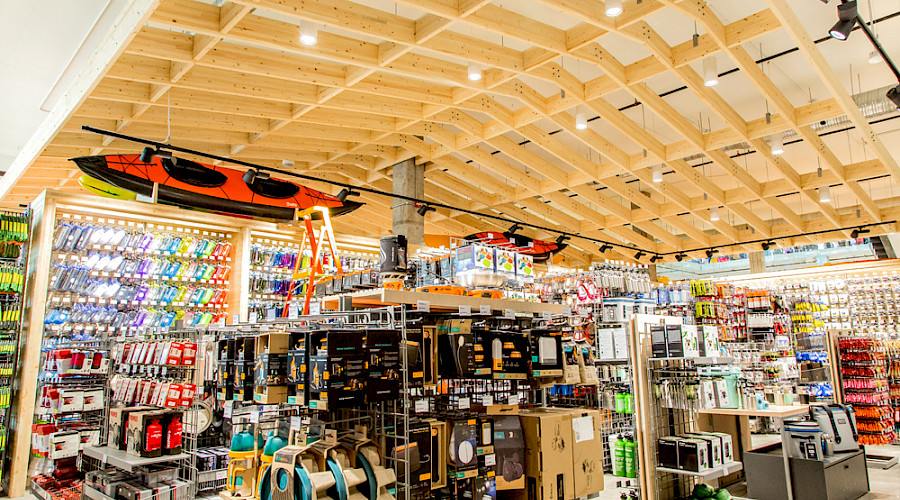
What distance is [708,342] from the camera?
5.42 metres

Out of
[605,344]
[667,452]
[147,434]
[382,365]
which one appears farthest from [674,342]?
[147,434]

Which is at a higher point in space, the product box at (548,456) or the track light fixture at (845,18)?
the track light fixture at (845,18)

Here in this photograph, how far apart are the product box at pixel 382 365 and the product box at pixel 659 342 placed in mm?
2880

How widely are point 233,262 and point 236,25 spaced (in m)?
5.63

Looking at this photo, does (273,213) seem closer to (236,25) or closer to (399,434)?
(236,25)

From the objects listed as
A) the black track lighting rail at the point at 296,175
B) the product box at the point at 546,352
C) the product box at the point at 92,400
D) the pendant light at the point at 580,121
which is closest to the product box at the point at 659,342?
the product box at the point at 546,352

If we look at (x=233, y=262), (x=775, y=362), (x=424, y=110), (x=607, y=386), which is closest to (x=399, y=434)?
(x=607, y=386)

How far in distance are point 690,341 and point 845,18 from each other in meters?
3.00

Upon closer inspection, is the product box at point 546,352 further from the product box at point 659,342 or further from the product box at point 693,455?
the product box at point 693,455

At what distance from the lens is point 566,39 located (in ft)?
19.0

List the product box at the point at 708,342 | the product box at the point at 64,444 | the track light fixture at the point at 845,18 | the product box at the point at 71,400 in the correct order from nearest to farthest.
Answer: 1. the track light fixture at the point at 845,18
2. the product box at the point at 708,342
3. the product box at the point at 71,400
4. the product box at the point at 64,444

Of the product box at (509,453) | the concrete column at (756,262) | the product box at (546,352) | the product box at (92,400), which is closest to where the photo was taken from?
the product box at (509,453)

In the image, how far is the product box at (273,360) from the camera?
3.43 metres

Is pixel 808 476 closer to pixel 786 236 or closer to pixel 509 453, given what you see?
pixel 509 453
